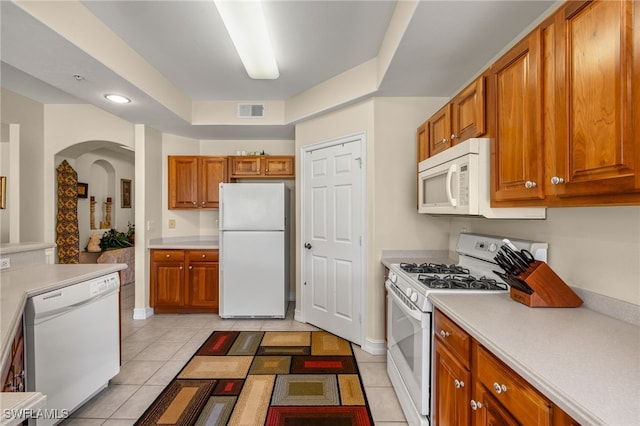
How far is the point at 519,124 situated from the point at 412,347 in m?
1.33

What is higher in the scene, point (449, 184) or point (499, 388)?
point (449, 184)

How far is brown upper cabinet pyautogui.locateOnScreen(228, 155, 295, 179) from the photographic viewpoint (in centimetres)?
413

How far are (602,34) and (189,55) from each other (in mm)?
2796

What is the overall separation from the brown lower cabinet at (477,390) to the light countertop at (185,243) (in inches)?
120

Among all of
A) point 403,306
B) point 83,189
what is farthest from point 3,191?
point 403,306

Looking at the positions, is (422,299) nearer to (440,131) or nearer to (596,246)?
(596,246)

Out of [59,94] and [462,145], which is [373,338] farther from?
[59,94]

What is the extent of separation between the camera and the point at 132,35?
240 cm

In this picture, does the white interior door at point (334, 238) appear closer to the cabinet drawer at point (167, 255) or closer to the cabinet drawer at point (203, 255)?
the cabinet drawer at point (203, 255)

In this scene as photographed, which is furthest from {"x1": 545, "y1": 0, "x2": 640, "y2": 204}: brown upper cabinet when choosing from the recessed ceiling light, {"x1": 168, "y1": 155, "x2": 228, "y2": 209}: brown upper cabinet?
{"x1": 168, "y1": 155, "x2": 228, "y2": 209}: brown upper cabinet

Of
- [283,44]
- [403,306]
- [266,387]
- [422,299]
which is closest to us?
[422,299]

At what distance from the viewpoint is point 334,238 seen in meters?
3.27

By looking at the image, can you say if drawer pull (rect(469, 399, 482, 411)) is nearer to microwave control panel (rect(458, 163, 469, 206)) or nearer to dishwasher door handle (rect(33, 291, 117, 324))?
microwave control panel (rect(458, 163, 469, 206))

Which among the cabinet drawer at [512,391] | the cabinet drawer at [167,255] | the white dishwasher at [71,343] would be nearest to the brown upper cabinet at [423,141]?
the cabinet drawer at [512,391]
